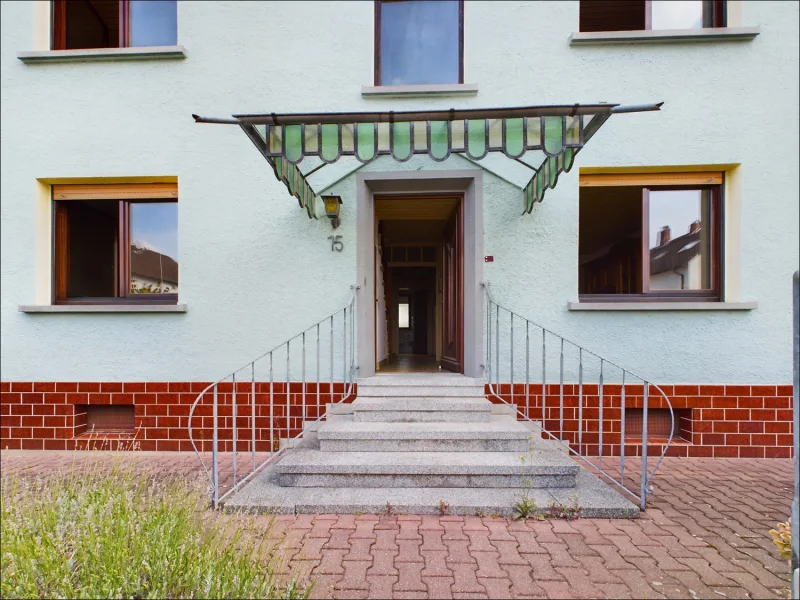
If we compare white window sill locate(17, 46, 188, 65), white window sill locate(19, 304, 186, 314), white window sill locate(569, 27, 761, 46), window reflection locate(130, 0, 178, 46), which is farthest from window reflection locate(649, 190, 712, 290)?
window reflection locate(130, 0, 178, 46)

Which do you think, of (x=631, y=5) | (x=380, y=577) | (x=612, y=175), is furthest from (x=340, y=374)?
(x=631, y=5)

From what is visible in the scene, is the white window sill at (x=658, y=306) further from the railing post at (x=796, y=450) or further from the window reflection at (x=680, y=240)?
the railing post at (x=796, y=450)

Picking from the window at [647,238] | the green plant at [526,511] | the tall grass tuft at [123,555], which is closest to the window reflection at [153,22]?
the tall grass tuft at [123,555]

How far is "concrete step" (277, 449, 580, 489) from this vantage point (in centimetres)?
302

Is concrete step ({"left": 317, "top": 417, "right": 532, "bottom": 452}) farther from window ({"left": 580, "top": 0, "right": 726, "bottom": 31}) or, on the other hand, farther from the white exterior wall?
window ({"left": 580, "top": 0, "right": 726, "bottom": 31})

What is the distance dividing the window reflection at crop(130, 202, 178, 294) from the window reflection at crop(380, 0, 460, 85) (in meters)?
2.69

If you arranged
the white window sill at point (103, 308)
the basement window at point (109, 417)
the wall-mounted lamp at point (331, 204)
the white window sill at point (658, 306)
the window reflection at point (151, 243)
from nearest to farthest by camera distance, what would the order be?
the white window sill at point (658, 306) < the wall-mounted lamp at point (331, 204) < the white window sill at point (103, 308) < the basement window at point (109, 417) < the window reflection at point (151, 243)

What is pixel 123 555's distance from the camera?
189 centimetres

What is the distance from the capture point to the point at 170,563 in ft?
6.13

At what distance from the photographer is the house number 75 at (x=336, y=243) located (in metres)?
4.28

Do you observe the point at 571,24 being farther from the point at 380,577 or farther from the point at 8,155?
the point at 8,155

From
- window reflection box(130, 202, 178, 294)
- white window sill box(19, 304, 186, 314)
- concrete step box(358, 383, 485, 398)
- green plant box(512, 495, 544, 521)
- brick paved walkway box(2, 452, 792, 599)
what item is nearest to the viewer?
brick paved walkway box(2, 452, 792, 599)

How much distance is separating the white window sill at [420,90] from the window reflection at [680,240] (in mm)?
2149

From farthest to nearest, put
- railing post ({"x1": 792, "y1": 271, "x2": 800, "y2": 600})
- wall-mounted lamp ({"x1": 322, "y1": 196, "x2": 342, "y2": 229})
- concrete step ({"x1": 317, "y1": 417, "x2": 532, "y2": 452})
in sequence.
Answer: wall-mounted lamp ({"x1": 322, "y1": 196, "x2": 342, "y2": 229})
concrete step ({"x1": 317, "y1": 417, "x2": 532, "y2": 452})
railing post ({"x1": 792, "y1": 271, "x2": 800, "y2": 600})
